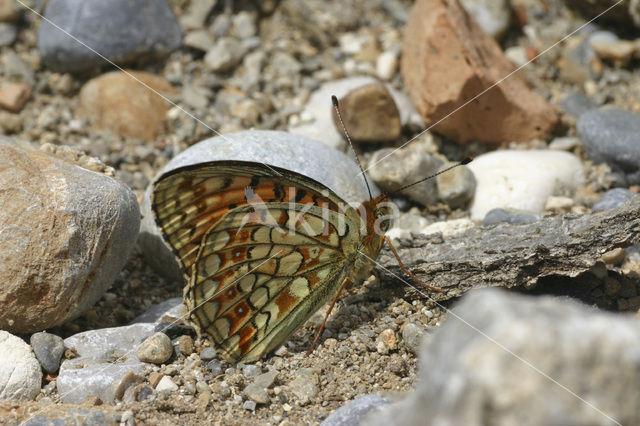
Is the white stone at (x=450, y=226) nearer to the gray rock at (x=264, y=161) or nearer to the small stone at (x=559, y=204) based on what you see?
the gray rock at (x=264, y=161)

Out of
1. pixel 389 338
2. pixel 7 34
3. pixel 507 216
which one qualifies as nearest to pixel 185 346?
pixel 389 338

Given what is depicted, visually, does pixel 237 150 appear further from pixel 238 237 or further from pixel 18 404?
pixel 18 404

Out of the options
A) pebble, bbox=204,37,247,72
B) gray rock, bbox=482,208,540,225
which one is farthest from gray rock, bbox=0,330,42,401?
pebble, bbox=204,37,247,72

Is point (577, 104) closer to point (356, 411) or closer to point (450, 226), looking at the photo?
point (450, 226)

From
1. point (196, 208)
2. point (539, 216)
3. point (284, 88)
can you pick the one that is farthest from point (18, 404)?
point (284, 88)

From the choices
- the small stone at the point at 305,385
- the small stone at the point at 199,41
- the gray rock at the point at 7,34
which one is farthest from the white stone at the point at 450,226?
the gray rock at the point at 7,34

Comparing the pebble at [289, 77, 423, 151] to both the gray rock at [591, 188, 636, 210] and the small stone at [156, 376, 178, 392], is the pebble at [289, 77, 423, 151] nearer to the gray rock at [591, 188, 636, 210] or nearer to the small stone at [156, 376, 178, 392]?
the gray rock at [591, 188, 636, 210]
